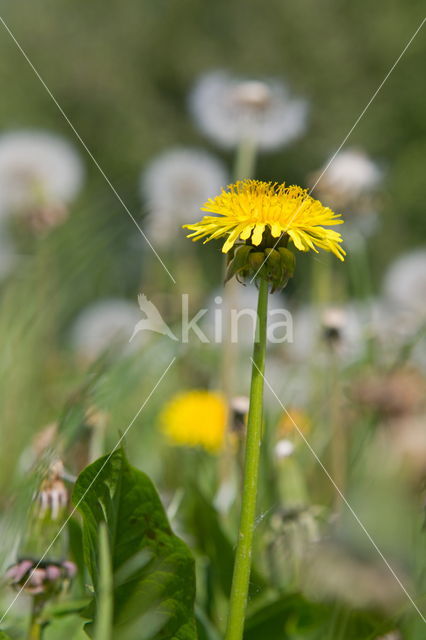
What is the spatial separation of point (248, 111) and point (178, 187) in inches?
16.5

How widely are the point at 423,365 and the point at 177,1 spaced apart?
7035 millimetres

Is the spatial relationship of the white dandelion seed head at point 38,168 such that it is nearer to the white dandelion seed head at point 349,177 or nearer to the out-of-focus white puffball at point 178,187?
the out-of-focus white puffball at point 178,187

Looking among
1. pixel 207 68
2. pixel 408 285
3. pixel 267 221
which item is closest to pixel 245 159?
pixel 408 285

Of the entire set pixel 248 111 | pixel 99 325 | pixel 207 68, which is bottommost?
pixel 99 325

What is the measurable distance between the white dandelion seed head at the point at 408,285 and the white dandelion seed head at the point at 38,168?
69 cm

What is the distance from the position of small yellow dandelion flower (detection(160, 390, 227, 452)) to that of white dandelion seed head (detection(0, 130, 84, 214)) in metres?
0.49

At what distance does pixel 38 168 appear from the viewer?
1680 mm

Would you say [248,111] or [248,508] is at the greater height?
[248,111]

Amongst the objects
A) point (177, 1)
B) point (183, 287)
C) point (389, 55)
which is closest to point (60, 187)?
point (183, 287)

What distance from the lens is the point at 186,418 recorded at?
1.28 m

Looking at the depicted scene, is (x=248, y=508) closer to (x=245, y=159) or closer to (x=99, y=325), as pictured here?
(x=245, y=159)

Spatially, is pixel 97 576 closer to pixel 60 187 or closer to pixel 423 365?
pixel 423 365

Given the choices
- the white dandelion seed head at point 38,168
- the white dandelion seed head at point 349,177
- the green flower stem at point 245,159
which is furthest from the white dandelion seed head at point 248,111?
the white dandelion seed head at point 38,168

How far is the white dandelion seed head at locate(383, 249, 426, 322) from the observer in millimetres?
1533
